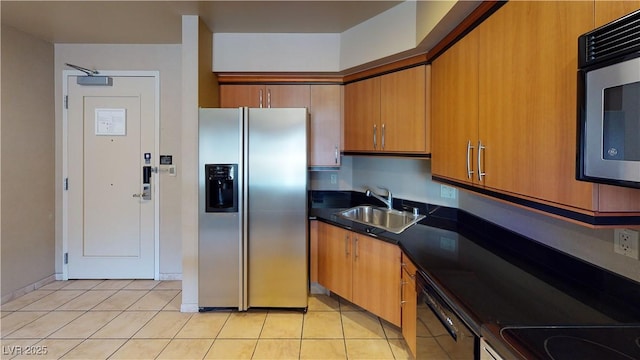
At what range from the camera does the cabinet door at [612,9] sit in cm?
81

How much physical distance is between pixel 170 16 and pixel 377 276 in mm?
2798

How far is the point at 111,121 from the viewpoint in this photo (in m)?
3.35

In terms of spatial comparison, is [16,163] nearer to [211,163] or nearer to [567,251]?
[211,163]

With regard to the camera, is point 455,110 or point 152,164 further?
point 152,164

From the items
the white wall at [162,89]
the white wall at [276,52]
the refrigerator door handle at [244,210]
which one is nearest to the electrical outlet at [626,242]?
the refrigerator door handle at [244,210]

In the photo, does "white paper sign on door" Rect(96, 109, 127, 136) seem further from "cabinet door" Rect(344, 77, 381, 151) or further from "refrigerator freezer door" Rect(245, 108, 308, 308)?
"cabinet door" Rect(344, 77, 381, 151)

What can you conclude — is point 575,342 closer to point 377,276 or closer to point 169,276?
point 377,276

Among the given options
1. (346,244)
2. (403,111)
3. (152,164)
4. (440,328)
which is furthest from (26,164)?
(440,328)

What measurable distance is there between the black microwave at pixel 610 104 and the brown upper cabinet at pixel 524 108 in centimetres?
11

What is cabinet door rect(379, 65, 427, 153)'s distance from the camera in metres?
2.33

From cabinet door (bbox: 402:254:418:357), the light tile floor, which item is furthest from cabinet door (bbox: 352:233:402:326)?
the light tile floor

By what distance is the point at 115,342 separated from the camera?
225 cm

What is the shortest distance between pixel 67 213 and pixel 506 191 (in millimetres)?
4187

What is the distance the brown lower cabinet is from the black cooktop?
3.72ft
